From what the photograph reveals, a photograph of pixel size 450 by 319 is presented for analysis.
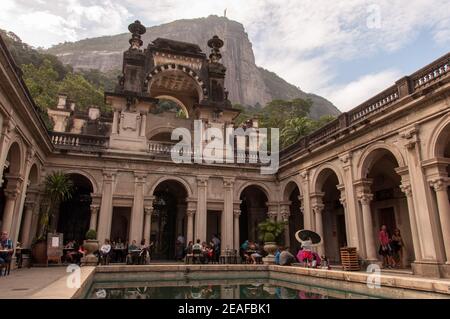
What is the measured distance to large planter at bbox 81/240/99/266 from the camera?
13141 millimetres

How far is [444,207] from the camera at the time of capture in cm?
1009

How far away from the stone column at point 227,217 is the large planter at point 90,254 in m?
7.33

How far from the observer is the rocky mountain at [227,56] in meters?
121

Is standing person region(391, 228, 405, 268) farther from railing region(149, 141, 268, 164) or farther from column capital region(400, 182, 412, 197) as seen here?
railing region(149, 141, 268, 164)

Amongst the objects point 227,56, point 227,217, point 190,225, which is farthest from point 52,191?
point 227,56

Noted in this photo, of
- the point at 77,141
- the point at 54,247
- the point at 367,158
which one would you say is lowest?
the point at 54,247

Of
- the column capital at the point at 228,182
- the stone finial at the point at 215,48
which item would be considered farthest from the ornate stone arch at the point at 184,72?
the column capital at the point at 228,182

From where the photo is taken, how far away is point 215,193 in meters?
19.2

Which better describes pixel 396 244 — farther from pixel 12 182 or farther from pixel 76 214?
pixel 76 214

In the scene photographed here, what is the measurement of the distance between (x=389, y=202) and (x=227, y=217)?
8560mm

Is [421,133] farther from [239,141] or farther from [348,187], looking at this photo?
[239,141]

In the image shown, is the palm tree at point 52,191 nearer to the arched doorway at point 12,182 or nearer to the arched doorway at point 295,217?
the arched doorway at point 12,182

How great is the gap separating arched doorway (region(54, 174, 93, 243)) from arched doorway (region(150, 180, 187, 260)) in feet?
13.3

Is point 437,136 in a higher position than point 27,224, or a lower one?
higher
